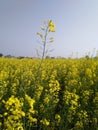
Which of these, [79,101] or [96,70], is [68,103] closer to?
[79,101]

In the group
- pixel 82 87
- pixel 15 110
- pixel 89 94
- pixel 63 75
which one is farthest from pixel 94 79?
pixel 15 110

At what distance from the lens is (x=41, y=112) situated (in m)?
4.68

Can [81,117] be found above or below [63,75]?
below

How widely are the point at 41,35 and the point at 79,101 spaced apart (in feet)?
5.10

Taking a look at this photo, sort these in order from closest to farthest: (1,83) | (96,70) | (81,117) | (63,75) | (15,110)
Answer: (15,110)
(81,117)
(1,83)
(96,70)
(63,75)

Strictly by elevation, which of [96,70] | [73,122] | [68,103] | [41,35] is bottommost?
[73,122]

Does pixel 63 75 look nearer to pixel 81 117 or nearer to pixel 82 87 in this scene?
pixel 82 87

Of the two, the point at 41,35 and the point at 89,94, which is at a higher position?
the point at 41,35

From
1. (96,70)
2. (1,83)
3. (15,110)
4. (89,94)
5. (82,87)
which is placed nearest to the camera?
(15,110)

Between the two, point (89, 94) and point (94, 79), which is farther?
point (94, 79)

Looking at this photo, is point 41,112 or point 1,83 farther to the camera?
point 1,83

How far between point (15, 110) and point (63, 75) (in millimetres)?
5002

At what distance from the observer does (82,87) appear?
19.5 feet

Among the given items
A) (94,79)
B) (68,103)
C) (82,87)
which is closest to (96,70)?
(94,79)
